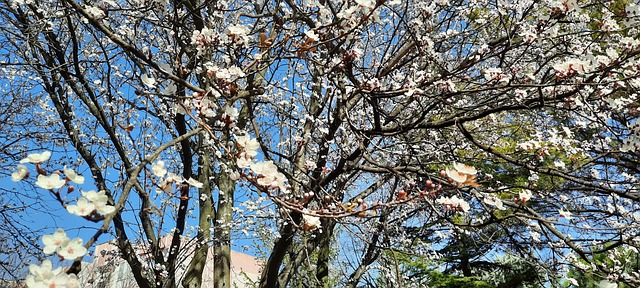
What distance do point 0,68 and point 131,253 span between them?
2.67 metres

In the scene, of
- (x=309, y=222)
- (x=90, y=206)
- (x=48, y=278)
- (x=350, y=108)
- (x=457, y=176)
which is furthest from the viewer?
(x=350, y=108)

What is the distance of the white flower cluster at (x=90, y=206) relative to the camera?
4.42 feet

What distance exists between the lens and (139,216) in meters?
4.45

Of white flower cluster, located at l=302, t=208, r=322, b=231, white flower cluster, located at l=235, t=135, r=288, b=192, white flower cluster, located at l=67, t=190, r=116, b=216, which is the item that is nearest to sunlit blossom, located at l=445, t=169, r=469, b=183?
white flower cluster, located at l=302, t=208, r=322, b=231

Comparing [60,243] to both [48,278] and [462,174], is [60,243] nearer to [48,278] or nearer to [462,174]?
[48,278]

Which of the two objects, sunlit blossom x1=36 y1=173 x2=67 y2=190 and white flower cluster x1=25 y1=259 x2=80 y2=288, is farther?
sunlit blossom x1=36 y1=173 x2=67 y2=190

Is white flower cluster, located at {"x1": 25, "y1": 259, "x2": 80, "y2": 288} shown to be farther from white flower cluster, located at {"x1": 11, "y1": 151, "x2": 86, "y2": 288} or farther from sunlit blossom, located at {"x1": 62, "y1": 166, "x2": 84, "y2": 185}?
sunlit blossom, located at {"x1": 62, "y1": 166, "x2": 84, "y2": 185}

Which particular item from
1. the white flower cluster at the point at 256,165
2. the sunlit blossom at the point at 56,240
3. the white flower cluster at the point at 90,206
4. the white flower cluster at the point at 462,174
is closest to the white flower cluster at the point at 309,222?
the white flower cluster at the point at 256,165

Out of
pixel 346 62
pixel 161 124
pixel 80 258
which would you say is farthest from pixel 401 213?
pixel 80 258

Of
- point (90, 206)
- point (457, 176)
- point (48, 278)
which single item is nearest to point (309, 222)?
point (457, 176)

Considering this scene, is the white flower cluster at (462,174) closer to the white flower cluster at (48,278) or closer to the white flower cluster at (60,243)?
the white flower cluster at (60,243)

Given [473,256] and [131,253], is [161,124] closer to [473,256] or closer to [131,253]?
[131,253]

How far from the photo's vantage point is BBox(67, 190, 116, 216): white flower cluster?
4.42 feet

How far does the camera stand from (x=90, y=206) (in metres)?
1.35
